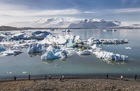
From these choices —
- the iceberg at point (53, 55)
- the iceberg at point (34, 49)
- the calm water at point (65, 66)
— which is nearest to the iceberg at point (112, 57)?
the calm water at point (65, 66)

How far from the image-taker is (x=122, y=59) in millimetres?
32344

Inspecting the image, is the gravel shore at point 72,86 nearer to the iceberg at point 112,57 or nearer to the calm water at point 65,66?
the calm water at point 65,66

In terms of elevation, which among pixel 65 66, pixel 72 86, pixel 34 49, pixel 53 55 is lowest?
pixel 72 86

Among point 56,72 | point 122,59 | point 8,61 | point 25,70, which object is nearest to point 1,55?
point 8,61

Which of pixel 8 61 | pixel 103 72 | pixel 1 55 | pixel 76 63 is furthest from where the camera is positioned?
pixel 1 55

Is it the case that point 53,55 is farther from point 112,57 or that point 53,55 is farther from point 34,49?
point 34,49

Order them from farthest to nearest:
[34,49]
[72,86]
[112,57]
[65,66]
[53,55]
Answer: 1. [34,49]
2. [53,55]
3. [112,57]
4. [65,66]
5. [72,86]

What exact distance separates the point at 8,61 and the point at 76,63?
873cm

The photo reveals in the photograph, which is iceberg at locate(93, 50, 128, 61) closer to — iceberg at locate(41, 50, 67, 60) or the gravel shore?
iceberg at locate(41, 50, 67, 60)

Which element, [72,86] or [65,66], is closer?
[72,86]

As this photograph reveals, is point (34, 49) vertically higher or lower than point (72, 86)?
higher

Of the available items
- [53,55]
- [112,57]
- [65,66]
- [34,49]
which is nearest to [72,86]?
[65,66]

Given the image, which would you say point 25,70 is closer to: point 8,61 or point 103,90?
point 8,61

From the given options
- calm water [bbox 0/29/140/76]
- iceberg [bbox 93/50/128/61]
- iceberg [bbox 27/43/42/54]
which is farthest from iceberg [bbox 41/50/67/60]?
iceberg [bbox 27/43/42/54]
